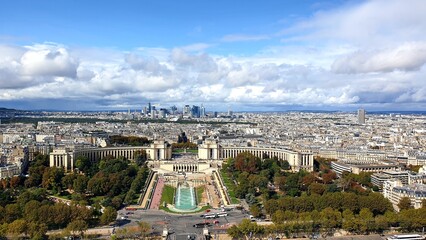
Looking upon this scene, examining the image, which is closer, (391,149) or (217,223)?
(217,223)

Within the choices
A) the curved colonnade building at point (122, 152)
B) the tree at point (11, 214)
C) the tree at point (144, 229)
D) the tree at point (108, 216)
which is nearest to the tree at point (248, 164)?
the curved colonnade building at point (122, 152)

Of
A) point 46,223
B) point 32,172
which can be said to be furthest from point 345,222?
point 32,172

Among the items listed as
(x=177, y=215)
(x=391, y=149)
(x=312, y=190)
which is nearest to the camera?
(x=177, y=215)

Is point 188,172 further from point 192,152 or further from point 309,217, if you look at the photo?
point 309,217

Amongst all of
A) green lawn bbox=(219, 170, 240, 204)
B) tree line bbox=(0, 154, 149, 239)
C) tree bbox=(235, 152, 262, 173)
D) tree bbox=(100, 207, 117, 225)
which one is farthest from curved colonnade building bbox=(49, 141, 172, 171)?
tree bbox=(100, 207, 117, 225)

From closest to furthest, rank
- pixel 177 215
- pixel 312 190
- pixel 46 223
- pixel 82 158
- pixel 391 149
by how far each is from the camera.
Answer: pixel 46 223, pixel 177 215, pixel 312 190, pixel 82 158, pixel 391 149

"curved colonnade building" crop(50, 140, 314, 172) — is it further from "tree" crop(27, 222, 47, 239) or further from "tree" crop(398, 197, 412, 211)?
"tree" crop(27, 222, 47, 239)
